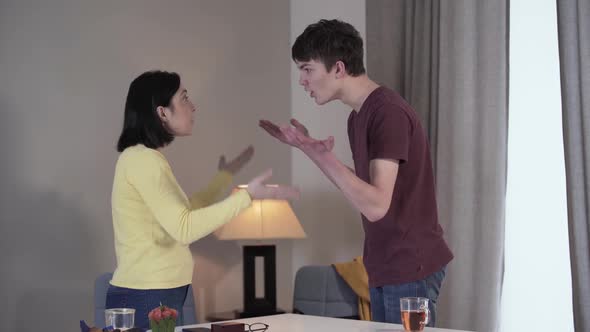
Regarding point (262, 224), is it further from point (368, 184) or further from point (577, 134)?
point (368, 184)

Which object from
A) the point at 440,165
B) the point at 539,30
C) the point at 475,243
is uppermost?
the point at 539,30

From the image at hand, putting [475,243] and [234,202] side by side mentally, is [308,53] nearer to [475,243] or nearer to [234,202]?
[234,202]

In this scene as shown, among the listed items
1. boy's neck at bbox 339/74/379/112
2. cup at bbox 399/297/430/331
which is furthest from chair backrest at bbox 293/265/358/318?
cup at bbox 399/297/430/331

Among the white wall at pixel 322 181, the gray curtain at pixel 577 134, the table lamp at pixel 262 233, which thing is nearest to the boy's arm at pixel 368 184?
the gray curtain at pixel 577 134

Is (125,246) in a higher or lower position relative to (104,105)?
lower

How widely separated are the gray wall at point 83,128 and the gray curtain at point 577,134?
6.51 ft

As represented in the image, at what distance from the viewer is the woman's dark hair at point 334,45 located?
7.59 ft

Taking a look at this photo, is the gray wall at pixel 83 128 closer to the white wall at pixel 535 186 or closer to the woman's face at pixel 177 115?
the woman's face at pixel 177 115

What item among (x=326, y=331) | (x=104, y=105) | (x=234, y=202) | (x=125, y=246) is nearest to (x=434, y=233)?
(x=326, y=331)

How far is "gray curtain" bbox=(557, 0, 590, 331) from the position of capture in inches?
134

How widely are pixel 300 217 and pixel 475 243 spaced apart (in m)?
1.39

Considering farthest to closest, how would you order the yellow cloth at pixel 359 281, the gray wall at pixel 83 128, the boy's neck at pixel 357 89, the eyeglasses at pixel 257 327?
the yellow cloth at pixel 359 281 < the gray wall at pixel 83 128 < the boy's neck at pixel 357 89 < the eyeglasses at pixel 257 327

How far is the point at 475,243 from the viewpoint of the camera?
12.7 feet

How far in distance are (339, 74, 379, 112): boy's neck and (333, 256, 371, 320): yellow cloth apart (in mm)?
1652
